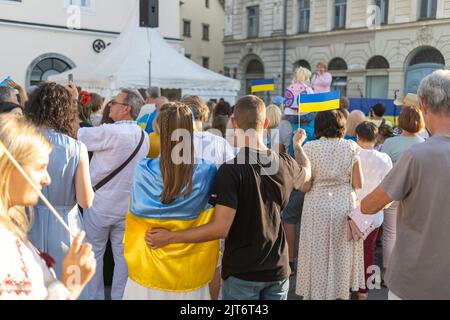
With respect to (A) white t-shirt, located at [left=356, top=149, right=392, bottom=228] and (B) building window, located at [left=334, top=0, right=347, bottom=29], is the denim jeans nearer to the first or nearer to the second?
(A) white t-shirt, located at [left=356, top=149, right=392, bottom=228]

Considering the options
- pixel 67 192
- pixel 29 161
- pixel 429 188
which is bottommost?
pixel 67 192

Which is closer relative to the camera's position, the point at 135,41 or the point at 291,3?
the point at 135,41

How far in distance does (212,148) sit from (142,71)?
27.7ft

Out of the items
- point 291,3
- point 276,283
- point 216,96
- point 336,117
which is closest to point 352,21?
point 291,3

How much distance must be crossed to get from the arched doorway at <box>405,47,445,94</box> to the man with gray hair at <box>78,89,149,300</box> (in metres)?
20.9

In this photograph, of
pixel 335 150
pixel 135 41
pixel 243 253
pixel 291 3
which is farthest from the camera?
pixel 291 3

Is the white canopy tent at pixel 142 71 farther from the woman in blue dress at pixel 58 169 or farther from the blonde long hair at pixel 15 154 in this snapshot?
the blonde long hair at pixel 15 154

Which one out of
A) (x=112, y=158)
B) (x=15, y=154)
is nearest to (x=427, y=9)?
(x=112, y=158)

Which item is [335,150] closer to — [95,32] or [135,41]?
[135,41]

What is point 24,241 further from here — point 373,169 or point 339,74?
point 339,74

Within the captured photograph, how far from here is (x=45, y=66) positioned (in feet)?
65.2

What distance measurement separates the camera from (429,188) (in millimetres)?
2223

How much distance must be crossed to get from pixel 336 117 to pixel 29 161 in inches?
115

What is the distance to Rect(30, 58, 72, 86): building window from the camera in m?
19.6
